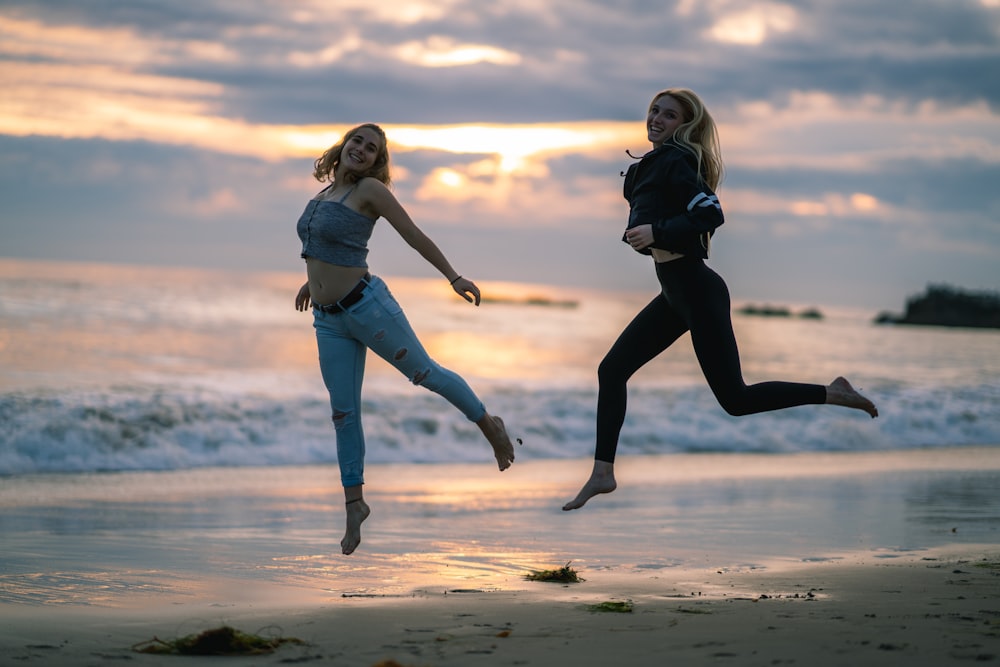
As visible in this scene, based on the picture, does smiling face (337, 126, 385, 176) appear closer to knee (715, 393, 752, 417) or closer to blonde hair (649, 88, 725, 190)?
blonde hair (649, 88, 725, 190)

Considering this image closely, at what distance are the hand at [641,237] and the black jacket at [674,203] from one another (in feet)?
0.09

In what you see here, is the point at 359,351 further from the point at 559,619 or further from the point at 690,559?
the point at 690,559

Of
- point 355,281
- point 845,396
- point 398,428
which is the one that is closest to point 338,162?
point 355,281

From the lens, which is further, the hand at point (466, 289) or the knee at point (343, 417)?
the knee at point (343, 417)

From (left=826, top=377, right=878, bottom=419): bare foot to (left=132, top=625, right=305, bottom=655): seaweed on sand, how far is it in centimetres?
325

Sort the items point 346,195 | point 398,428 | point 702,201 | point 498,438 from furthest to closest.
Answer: point 398,428
point 498,438
point 346,195
point 702,201

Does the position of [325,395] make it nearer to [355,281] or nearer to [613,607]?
[355,281]

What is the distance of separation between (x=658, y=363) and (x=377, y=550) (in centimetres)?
1986

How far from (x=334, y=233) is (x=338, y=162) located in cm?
52

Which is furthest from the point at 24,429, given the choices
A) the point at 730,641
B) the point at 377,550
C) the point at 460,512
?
the point at 730,641

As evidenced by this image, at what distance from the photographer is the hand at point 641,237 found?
5387 millimetres

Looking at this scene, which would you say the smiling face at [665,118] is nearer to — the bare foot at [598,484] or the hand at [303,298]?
the bare foot at [598,484]

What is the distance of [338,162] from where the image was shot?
598 cm

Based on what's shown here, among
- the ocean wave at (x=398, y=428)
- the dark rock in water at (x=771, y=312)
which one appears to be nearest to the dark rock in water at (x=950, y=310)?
the dark rock in water at (x=771, y=312)
